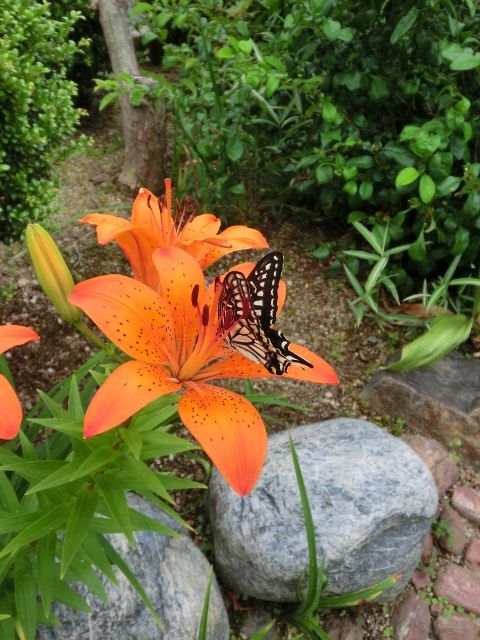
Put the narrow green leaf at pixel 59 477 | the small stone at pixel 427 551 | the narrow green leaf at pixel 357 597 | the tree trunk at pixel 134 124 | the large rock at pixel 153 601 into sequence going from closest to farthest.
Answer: the narrow green leaf at pixel 59 477 → the large rock at pixel 153 601 → the narrow green leaf at pixel 357 597 → the small stone at pixel 427 551 → the tree trunk at pixel 134 124

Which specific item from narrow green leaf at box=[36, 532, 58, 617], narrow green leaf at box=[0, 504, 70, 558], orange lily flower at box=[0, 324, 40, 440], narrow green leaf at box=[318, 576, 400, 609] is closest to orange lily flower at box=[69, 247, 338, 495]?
orange lily flower at box=[0, 324, 40, 440]

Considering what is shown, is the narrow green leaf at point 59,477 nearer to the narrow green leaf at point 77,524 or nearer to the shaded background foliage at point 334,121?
the narrow green leaf at point 77,524

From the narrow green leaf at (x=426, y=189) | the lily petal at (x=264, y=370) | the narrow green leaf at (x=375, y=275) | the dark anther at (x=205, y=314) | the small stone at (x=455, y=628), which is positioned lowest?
the small stone at (x=455, y=628)

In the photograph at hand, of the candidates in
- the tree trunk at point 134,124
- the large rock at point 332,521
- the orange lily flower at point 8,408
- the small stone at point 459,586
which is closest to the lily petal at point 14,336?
the orange lily flower at point 8,408

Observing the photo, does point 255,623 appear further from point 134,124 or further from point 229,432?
point 134,124

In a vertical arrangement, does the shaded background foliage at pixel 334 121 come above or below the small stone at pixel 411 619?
above

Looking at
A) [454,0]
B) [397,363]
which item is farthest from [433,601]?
[454,0]
